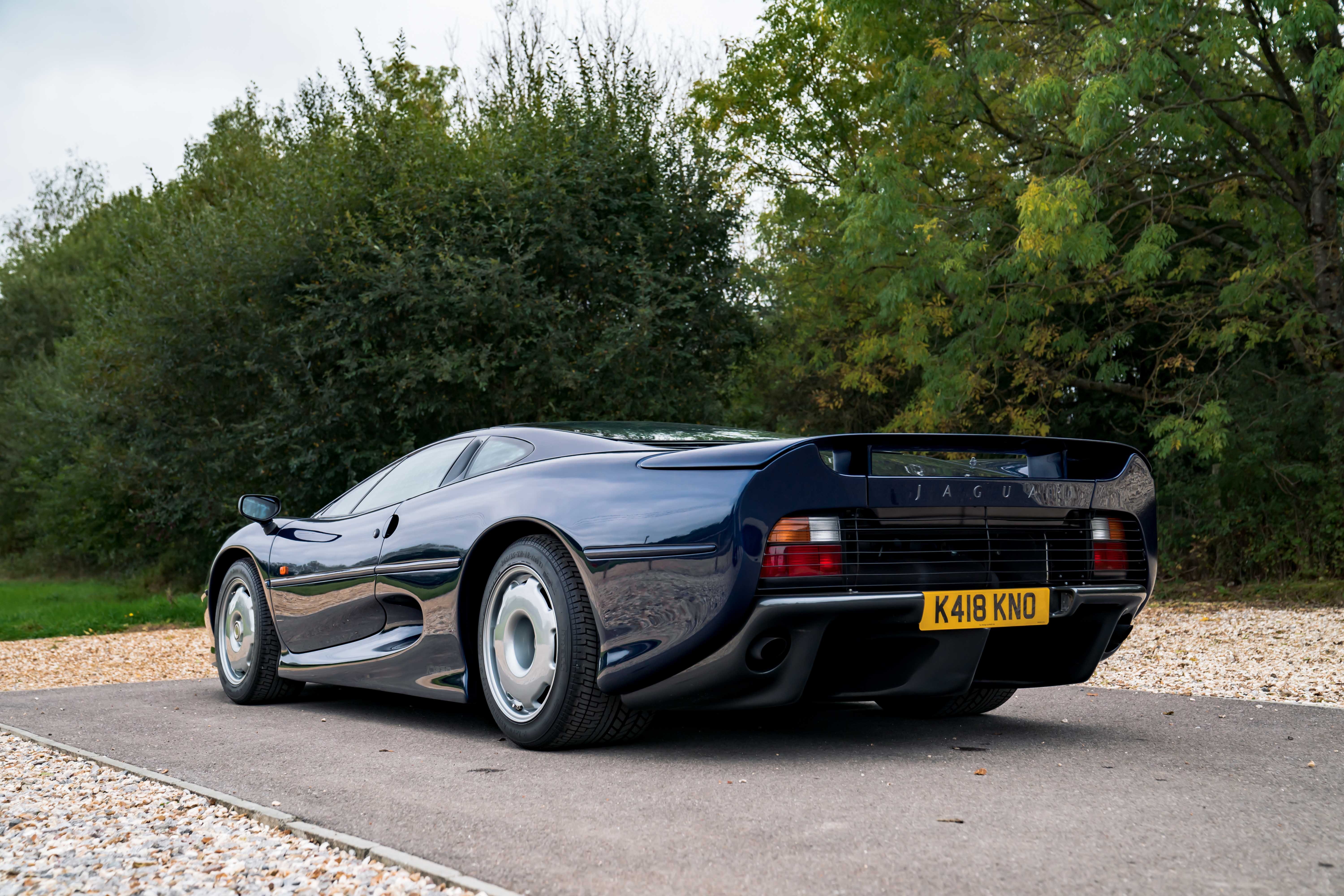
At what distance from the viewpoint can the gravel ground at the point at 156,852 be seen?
8.35ft

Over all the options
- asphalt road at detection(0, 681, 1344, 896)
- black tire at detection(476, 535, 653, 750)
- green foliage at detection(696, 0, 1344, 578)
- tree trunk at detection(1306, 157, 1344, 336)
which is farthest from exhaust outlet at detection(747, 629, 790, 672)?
tree trunk at detection(1306, 157, 1344, 336)

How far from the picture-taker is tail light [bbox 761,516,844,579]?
3.60 m

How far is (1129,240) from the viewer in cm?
1410

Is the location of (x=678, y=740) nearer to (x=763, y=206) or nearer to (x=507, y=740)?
(x=507, y=740)

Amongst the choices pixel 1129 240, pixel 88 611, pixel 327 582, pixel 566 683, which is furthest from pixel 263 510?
pixel 1129 240

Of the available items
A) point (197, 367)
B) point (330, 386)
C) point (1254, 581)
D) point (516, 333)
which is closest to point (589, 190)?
point (516, 333)

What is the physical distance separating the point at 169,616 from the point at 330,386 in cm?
324

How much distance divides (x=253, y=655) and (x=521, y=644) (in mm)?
2208

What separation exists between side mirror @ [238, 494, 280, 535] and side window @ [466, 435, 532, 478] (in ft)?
4.68

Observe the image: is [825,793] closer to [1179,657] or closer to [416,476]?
[416,476]

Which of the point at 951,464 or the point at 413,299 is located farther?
the point at 413,299

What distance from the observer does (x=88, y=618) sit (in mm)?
13383

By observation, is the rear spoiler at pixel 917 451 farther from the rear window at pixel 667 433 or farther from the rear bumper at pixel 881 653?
the rear bumper at pixel 881 653

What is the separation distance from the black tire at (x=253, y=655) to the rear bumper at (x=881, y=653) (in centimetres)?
260
